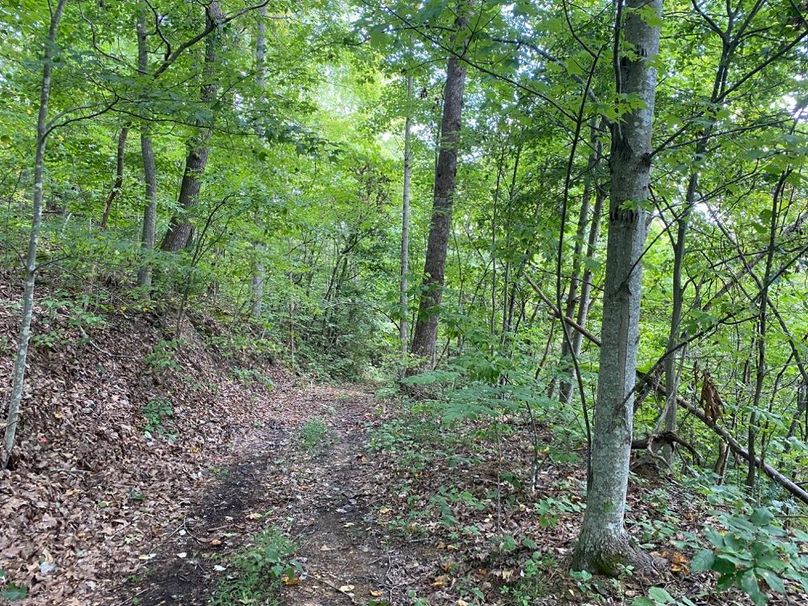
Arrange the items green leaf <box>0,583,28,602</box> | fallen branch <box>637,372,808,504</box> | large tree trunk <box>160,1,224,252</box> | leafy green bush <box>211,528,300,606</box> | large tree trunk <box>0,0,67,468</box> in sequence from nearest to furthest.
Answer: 1. green leaf <box>0,583,28,602</box>
2. leafy green bush <box>211,528,300,606</box>
3. large tree trunk <box>0,0,67,468</box>
4. fallen branch <box>637,372,808,504</box>
5. large tree trunk <box>160,1,224,252</box>

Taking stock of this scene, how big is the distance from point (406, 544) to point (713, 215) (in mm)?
5060

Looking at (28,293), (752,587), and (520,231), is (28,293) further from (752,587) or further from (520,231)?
(752,587)

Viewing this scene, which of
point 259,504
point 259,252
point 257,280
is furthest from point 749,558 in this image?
point 257,280

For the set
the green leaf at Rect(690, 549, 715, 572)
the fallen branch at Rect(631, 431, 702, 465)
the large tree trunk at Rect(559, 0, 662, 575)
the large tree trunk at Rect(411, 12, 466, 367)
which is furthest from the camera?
the large tree trunk at Rect(411, 12, 466, 367)

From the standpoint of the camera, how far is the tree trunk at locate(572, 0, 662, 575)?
11.0 ft

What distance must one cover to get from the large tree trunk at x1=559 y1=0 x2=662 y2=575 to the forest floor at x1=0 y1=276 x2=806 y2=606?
0.90ft

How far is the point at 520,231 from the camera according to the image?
475 centimetres

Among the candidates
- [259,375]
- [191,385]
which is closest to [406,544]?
[191,385]

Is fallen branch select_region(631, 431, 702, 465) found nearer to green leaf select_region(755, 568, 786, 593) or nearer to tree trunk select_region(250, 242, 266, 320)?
green leaf select_region(755, 568, 786, 593)

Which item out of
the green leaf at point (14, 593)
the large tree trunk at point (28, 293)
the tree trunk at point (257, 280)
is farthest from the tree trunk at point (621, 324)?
the tree trunk at point (257, 280)

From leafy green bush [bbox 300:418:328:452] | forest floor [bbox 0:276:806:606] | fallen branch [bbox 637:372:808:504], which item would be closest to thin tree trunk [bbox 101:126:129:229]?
forest floor [bbox 0:276:806:606]

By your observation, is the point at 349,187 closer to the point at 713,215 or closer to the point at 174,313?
the point at 174,313

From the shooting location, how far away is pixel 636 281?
3385mm

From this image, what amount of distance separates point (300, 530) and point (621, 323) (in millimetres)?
3668
